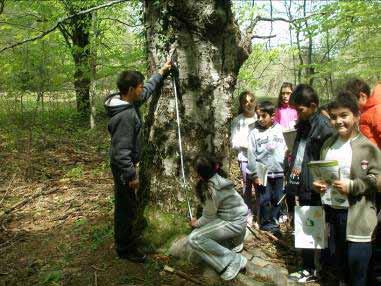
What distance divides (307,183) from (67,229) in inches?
117

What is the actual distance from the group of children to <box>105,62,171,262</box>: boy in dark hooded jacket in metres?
0.65

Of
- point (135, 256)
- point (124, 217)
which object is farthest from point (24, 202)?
point (135, 256)

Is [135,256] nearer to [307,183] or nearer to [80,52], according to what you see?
[307,183]

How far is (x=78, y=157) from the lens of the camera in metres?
8.90

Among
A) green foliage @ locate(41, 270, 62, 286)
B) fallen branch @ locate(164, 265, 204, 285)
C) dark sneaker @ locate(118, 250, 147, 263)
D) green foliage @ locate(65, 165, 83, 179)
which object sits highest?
green foliage @ locate(65, 165, 83, 179)

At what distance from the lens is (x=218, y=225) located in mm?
3604

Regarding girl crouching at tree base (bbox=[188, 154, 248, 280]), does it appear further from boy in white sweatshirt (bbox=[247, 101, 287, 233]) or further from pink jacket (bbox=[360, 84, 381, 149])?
pink jacket (bbox=[360, 84, 381, 149])

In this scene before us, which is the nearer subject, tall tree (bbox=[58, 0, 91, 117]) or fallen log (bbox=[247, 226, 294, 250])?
fallen log (bbox=[247, 226, 294, 250])

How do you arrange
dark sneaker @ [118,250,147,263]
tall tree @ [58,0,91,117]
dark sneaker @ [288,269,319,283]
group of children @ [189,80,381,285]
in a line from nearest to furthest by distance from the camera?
group of children @ [189,80,381,285]
dark sneaker @ [288,269,319,283]
dark sneaker @ [118,250,147,263]
tall tree @ [58,0,91,117]

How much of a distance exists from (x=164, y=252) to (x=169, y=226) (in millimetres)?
260

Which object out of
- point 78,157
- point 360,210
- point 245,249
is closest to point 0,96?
point 78,157

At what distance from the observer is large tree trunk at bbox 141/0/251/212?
3803 mm

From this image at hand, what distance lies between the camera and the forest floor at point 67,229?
3.70m

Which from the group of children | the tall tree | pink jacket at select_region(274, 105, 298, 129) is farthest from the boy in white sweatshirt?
the tall tree
